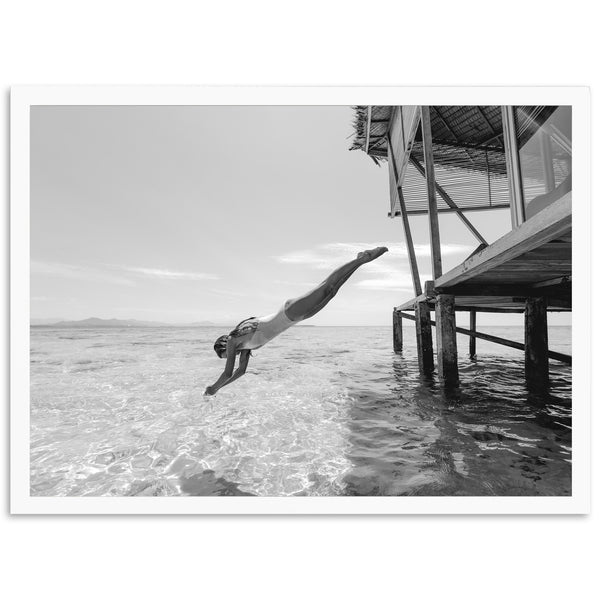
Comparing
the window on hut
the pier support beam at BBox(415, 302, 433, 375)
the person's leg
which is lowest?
the pier support beam at BBox(415, 302, 433, 375)

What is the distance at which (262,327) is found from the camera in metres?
3.98

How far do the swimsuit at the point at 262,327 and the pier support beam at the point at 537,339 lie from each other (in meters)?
5.85

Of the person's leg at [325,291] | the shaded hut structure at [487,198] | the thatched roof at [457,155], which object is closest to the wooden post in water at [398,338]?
the shaded hut structure at [487,198]

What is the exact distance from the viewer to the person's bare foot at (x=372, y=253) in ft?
10.7

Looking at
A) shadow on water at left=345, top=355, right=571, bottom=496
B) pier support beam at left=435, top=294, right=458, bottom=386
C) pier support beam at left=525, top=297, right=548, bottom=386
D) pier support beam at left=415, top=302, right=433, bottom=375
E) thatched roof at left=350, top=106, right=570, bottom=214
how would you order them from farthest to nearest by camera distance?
pier support beam at left=415, top=302, right=433, bottom=375
thatched roof at left=350, top=106, right=570, bottom=214
pier support beam at left=525, top=297, right=548, bottom=386
pier support beam at left=435, top=294, right=458, bottom=386
shadow on water at left=345, top=355, right=571, bottom=496

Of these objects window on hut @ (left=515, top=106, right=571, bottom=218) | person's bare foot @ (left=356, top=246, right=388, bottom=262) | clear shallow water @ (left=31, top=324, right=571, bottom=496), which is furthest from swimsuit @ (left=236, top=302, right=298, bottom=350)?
window on hut @ (left=515, top=106, right=571, bottom=218)

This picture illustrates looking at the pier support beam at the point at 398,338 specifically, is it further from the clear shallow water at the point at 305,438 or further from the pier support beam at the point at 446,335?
the pier support beam at the point at 446,335

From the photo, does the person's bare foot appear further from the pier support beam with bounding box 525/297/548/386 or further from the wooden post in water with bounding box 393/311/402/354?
the wooden post in water with bounding box 393/311/402/354

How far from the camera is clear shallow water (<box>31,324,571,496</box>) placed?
11.1 ft

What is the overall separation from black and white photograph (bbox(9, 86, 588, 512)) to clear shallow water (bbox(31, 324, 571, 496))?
35mm

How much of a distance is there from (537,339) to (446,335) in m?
2.21

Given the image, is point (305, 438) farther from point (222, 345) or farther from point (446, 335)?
point (446, 335)

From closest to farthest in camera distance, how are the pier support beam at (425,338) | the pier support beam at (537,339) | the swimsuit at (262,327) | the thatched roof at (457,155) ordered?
the swimsuit at (262,327), the pier support beam at (537,339), the thatched roof at (457,155), the pier support beam at (425,338)
